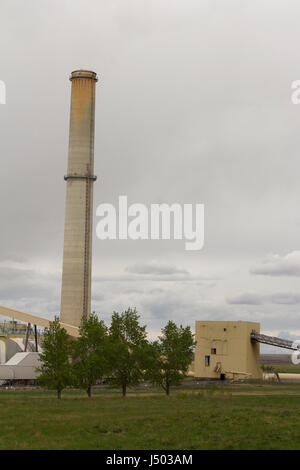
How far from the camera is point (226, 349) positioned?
10725 centimetres

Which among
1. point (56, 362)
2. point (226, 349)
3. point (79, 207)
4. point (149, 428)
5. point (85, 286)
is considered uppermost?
point (79, 207)

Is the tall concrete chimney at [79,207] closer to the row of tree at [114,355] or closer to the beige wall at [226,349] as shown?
the beige wall at [226,349]

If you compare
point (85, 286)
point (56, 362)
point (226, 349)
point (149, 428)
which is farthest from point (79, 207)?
point (149, 428)

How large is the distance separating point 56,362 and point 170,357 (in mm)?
13399

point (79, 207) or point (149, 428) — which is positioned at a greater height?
point (79, 207)

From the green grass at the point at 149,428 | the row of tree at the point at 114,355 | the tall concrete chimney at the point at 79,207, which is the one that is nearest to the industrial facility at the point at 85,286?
the tall concrete chimney at the point at 79,207

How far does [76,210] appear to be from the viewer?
11438cm

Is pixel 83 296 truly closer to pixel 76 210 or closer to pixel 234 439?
pixel 76 210

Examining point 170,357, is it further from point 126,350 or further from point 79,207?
point 79,207

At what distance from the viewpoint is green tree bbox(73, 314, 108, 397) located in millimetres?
64562

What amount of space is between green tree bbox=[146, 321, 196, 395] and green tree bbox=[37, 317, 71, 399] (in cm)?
914

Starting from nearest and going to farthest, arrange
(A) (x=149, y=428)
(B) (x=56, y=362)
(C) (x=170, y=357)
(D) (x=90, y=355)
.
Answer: (A) (x=149, y=428) < (B) (x=56, y=362) < (D) (x=90, y=355) < (C) (x=170, y=357)

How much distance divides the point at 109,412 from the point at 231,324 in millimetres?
64741
